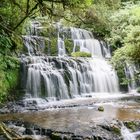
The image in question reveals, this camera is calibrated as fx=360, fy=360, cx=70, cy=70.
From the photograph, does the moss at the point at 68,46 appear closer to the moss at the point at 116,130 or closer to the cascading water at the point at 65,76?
the cascading water at the point at 65,76

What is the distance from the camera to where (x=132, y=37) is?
13.7 meters

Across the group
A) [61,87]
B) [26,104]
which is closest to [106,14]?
[61,87]

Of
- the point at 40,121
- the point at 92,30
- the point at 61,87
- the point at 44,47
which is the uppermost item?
the point at 92,30

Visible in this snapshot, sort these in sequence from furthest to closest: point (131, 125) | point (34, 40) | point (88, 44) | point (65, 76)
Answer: point (88, 44) < point (34, 40) < point (65, 76) < point (131, 125)

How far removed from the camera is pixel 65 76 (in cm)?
1855

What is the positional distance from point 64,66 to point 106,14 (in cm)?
796

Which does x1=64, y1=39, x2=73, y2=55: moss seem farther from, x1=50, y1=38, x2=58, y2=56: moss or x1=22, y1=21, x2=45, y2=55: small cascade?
x1=22, y1=21, x2=45, y2=55: small cascade

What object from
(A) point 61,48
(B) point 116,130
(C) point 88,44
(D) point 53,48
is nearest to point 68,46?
(A) point 61,48

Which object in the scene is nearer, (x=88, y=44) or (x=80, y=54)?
(x=80, y=54)

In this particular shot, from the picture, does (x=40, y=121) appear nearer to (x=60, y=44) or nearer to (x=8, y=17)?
(x=8, y=17)

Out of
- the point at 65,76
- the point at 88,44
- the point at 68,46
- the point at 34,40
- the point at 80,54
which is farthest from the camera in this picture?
the point at 88,44

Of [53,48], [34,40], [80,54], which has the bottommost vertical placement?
[80,54]

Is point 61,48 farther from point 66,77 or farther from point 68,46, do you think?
point 66,77

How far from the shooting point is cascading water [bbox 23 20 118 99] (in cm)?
1764
